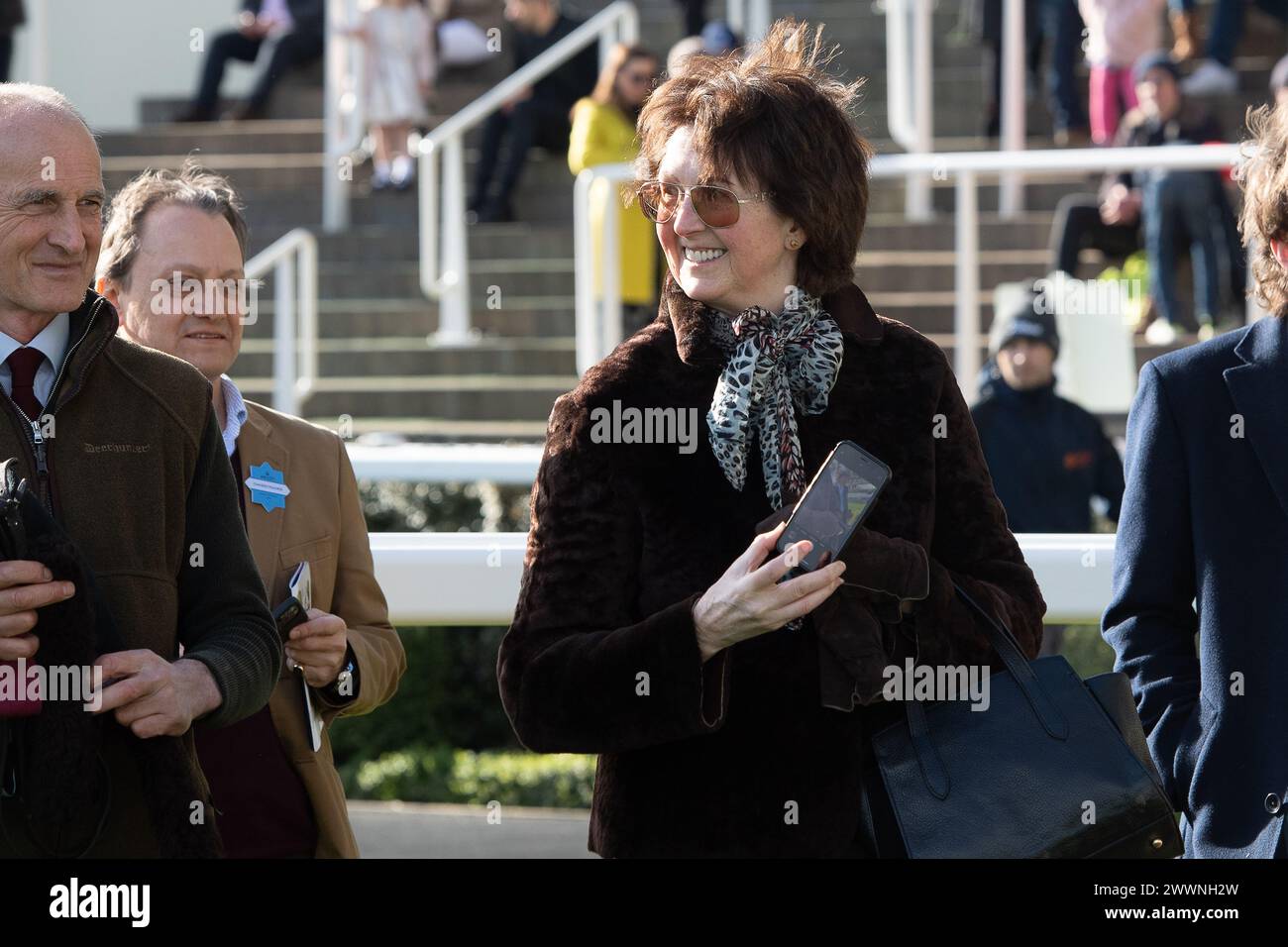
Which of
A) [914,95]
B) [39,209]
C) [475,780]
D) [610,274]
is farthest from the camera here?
[914,95]

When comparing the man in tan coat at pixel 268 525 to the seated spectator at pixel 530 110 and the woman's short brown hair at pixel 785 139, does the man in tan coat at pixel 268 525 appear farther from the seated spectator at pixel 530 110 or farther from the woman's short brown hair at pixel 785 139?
the seated spectator at pixel 530 110

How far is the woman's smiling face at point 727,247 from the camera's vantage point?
9.59 feet

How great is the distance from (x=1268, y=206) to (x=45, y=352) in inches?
70.8

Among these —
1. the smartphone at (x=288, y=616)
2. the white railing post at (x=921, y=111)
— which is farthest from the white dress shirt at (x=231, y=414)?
the white railing post at (x=921, y=111)

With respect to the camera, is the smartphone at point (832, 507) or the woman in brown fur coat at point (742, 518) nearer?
the smartphone at point (832, 507)

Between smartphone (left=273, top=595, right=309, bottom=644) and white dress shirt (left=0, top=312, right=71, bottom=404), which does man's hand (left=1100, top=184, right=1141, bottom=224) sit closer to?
smartphone (left=273, top=595, right=309, bottom=644)

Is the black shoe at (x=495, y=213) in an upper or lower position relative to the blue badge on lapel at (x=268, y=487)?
upper

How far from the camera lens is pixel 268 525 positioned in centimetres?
334

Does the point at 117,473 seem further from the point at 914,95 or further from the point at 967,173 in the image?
the point at 914,95

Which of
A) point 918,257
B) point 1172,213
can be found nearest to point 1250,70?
point 918,257

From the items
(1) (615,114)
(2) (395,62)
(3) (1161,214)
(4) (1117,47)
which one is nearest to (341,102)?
(2) (395,62)
